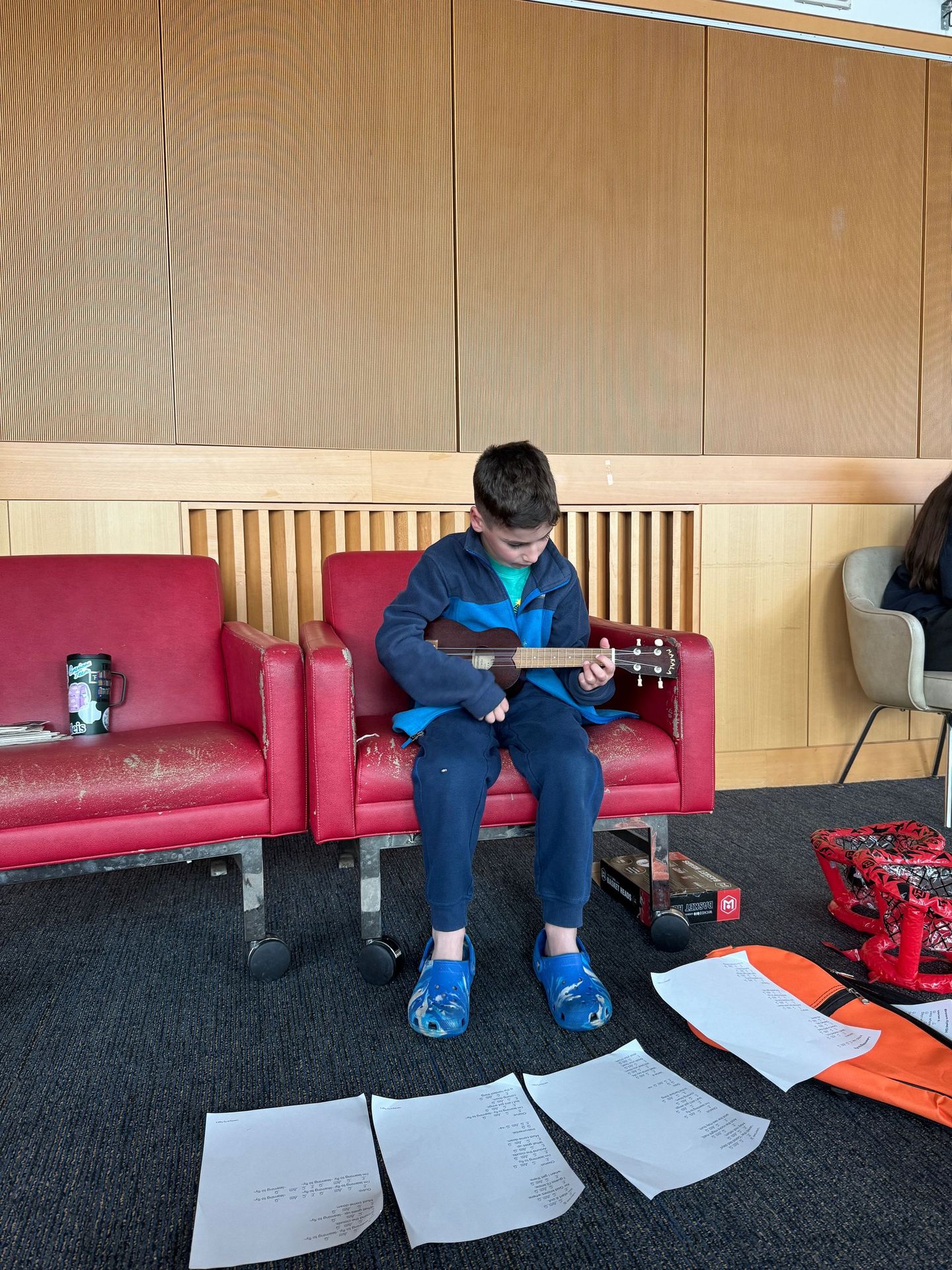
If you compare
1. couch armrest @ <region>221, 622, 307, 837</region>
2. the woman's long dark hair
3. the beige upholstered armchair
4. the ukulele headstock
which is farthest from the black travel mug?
the woman's long dark hair

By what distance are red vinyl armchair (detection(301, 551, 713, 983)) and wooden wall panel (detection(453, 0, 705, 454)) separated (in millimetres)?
1113

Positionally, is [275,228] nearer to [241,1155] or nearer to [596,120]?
[596,120]

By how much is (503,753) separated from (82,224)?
76.4 inches

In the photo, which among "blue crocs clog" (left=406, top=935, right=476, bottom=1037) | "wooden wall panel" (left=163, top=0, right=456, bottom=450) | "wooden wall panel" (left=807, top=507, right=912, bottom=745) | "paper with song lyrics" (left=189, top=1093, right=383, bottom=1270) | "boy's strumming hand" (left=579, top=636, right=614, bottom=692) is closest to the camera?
"paper with song lyrics" (left=189, top=1093, right=383, bottom=1270)

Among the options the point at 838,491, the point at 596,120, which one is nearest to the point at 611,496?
the point at 838,491

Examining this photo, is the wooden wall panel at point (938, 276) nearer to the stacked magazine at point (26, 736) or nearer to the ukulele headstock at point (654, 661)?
the ukulele headstock at point (654, 661)

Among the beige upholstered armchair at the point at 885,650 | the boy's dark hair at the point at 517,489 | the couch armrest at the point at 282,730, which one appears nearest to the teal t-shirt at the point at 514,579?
the boy's dark hair at the point at 517,489

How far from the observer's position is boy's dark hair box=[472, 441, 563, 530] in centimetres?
146

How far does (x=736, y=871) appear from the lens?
203 centimetres

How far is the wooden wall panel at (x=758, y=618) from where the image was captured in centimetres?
280

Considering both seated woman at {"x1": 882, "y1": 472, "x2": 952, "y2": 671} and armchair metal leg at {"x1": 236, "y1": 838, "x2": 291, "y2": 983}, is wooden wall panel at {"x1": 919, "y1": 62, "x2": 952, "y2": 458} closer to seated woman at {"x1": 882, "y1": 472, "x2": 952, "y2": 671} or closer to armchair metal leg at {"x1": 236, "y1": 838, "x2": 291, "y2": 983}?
seated woman at {"x1": 882, "y1": 472, "x2": 952, "y2": 671}

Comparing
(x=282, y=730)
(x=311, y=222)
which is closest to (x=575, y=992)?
(x=282, y=730)

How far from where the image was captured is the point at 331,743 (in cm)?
145

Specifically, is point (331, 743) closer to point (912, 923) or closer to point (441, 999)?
point (441, 999)
